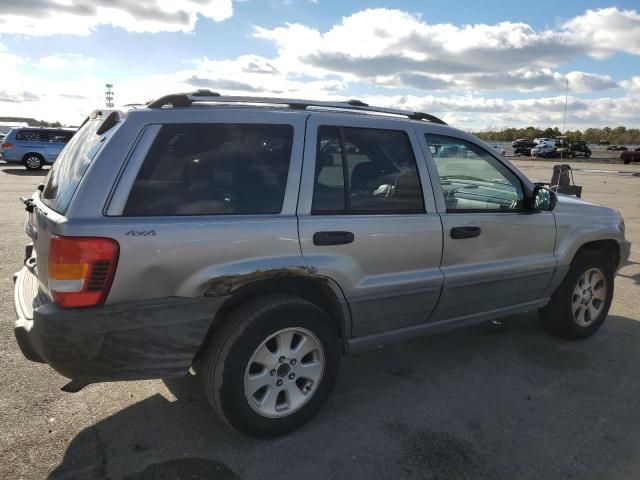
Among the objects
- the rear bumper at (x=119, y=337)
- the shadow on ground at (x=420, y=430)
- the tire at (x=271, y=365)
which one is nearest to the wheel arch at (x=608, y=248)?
the shadow on ground at (x=420, y=430)

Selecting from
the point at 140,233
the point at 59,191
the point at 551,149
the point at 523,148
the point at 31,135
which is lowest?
the point at 140,233

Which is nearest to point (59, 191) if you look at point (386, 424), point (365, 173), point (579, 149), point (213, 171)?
point (213, 171)

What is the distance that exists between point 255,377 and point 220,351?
28 cm

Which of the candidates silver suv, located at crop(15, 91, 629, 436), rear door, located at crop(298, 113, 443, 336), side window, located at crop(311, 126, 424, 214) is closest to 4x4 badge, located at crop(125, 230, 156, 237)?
silver suv, located at crop(15, 91, 629, 436)

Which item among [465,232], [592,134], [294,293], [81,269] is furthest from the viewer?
[592,134]

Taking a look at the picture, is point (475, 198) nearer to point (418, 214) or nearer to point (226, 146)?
point (418, 214)

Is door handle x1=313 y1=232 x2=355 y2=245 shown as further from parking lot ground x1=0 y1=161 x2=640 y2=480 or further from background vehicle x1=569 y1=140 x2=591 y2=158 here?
background vehicle x1=569 y1=140 x2=591 y2=158

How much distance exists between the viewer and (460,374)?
385cm

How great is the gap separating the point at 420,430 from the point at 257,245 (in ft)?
4.91

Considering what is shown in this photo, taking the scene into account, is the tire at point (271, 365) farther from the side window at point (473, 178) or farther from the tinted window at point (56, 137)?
the tinted window at point (56, 137)

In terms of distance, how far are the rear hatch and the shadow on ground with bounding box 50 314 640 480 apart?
106cm

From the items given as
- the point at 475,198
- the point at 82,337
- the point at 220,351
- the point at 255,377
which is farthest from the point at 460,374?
the point at 82,337

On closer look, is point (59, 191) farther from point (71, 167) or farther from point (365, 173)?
point (365, 173)

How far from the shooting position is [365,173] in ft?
10.7
